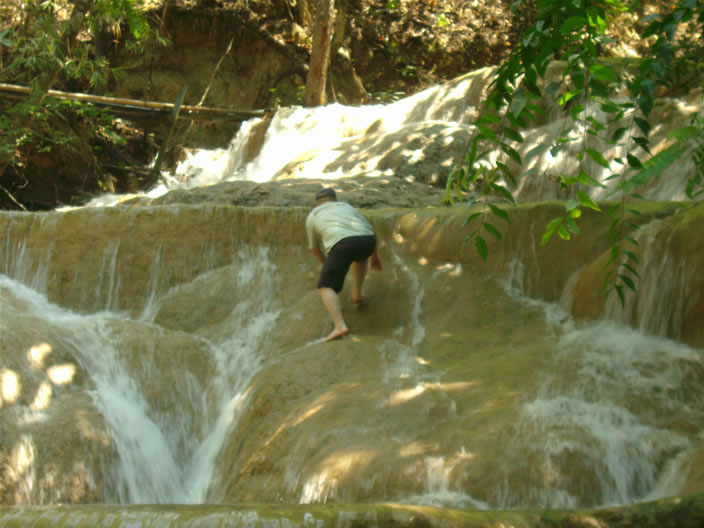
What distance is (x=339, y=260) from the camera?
626 centimetres

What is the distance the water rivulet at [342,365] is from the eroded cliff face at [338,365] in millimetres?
16

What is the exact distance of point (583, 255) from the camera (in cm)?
595

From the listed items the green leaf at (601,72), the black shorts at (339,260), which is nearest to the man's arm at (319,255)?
the black shorts at (339,260)

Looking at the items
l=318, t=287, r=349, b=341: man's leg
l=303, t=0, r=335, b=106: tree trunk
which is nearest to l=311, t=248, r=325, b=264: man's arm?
l=318, t=287, r=349, b=341: man's leg

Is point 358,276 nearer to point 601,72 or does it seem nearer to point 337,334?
point 337,334

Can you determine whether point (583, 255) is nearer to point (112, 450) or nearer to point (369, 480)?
point (369, 480)

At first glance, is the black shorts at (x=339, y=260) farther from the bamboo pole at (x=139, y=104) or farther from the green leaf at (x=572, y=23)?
the bamboo pole at (x=139, y=104)

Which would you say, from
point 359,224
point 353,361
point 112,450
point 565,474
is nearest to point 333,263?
point 359,224

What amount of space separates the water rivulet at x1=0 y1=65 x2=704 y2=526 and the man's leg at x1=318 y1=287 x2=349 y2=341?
0.12 metres

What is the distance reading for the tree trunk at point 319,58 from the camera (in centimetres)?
1465

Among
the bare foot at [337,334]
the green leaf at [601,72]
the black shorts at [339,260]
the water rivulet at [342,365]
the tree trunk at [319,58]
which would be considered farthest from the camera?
the tree trunk at [319,58]

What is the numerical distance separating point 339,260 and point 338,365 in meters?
0.98

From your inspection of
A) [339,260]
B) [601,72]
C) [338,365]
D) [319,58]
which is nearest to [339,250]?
[339,260]

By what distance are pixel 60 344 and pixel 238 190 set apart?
380 cm
